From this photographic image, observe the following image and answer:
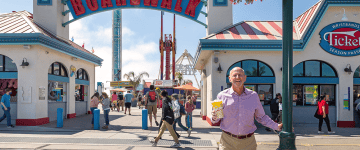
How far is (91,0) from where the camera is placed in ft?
50.5

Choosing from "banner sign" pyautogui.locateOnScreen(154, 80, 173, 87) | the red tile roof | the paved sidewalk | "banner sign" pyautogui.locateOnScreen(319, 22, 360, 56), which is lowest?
the paved sidewalk

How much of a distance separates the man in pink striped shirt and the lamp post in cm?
150

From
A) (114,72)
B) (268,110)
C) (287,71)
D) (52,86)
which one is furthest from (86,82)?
(114,72)

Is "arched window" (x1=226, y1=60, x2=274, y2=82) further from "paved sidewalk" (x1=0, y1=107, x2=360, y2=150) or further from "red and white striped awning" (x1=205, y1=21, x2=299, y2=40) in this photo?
"paved sidewalk" (x1=0, y1=107, x2=360, y2=150)

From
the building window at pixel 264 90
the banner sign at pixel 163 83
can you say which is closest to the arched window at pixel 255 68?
the building window at pixel 264 90

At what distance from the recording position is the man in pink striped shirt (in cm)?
392

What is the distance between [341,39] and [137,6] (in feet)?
33.3

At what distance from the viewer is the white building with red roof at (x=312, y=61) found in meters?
12.4

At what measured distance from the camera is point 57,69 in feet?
49.5

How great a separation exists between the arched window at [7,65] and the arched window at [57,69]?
1.67 meters

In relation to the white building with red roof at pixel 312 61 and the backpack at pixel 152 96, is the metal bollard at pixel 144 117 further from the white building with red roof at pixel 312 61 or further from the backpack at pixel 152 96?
the white building with red roof at pixel 312 61

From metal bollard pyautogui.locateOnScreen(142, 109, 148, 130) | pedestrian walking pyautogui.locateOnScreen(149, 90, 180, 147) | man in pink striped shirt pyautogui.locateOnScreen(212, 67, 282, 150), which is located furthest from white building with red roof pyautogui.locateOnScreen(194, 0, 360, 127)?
man in pink striped shirt pyautogui.locateOnScreen(212, 67, 282, 150)

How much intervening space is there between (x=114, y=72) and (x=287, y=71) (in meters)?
75.6

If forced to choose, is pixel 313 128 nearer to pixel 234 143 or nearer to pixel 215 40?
pixel 215 40
